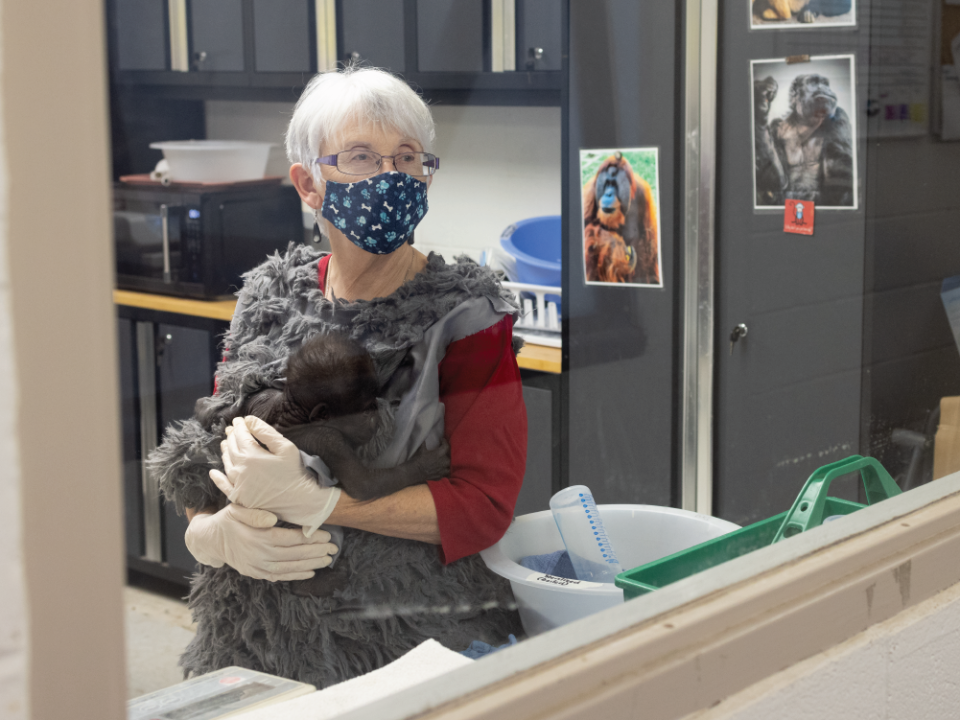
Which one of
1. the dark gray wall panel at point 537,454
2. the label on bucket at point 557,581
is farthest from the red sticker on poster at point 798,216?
the label on bucket at point 557,581

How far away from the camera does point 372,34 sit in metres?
1.11

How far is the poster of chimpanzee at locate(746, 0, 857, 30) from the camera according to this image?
1930 mm

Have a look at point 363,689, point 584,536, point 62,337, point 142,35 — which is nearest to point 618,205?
point 584,536

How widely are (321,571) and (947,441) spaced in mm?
937

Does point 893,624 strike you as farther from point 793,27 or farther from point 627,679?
point 793,27

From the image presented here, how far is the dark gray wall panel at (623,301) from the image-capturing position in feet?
6.95

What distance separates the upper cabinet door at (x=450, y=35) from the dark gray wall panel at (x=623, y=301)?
1.94 ft

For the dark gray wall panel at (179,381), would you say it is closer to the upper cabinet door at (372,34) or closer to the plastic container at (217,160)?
the plastic container at (217,160)

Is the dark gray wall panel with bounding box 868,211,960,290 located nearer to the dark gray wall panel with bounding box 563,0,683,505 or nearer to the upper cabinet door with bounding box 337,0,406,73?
the dark gray wall panel with bounding box 563,0,683,505

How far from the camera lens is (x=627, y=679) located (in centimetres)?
75

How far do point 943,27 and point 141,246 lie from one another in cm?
152

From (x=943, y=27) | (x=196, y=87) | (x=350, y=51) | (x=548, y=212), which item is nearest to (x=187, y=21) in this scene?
(x=196, y=87)

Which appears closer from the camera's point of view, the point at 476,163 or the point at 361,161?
the point at 361,161

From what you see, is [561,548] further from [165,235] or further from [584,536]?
[165,235]
